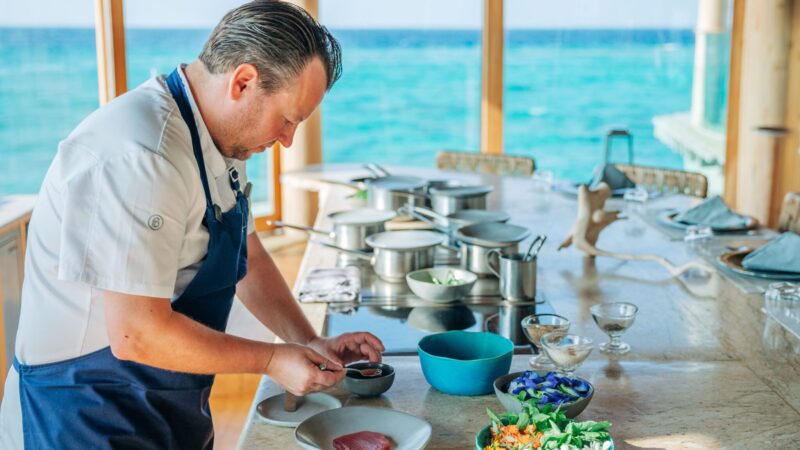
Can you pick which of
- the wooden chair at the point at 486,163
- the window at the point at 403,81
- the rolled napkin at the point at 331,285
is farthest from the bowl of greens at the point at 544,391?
the window at the point at 403,81

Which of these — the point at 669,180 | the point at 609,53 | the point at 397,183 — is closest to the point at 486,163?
the point at 669,180

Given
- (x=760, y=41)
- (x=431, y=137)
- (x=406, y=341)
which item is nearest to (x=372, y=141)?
(x=431, y=137)

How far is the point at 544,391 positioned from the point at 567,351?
18cm

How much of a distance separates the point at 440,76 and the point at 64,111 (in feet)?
10.3

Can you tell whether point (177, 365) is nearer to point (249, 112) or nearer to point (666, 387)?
point (249, 112)

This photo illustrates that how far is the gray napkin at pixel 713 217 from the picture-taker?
3.07 m

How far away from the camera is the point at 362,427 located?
1567mm

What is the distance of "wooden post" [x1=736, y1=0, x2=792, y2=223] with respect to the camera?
4.88 m

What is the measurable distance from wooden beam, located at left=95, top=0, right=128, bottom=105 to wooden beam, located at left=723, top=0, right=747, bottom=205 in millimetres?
3894

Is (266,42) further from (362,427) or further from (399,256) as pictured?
(399,256)

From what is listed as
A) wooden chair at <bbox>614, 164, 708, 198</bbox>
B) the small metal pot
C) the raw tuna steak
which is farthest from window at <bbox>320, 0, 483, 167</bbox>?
the raw tuna steak

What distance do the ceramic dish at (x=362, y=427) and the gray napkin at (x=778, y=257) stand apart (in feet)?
4.55

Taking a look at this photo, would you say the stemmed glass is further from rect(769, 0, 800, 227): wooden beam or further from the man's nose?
rect(769, 0, 800, 227): wooden beam

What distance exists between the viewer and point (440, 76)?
7.79 m
